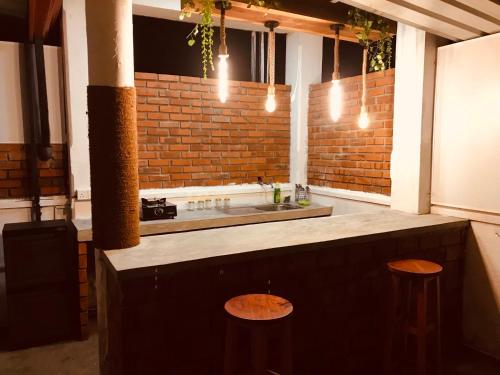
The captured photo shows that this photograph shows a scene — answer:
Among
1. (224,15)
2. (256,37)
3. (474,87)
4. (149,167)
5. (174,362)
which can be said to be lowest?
(174,362)

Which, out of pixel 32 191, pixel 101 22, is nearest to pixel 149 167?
pixel 32 191

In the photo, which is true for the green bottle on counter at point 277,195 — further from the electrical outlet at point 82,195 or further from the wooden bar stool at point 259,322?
the wooden bar stool at point 259,322

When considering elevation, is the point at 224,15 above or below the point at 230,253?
above

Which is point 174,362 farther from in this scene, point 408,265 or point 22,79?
point 22,79

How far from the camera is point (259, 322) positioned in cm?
190

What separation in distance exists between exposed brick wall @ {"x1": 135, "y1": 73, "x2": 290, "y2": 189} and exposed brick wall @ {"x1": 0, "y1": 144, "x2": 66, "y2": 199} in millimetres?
825

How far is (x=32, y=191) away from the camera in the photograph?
157 inches

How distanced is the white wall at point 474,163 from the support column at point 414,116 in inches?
3.0

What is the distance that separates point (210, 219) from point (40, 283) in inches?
63.1

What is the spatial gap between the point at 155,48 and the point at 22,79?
1.41m

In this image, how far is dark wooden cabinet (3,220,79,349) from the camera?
3434 millimetres

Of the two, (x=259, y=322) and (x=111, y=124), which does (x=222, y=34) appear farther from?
(x=259, y=322)

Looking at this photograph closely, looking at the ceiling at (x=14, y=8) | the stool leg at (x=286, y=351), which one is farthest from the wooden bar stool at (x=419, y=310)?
the ceiling at (x=14, y=8)

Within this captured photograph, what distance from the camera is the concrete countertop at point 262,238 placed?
210cm
